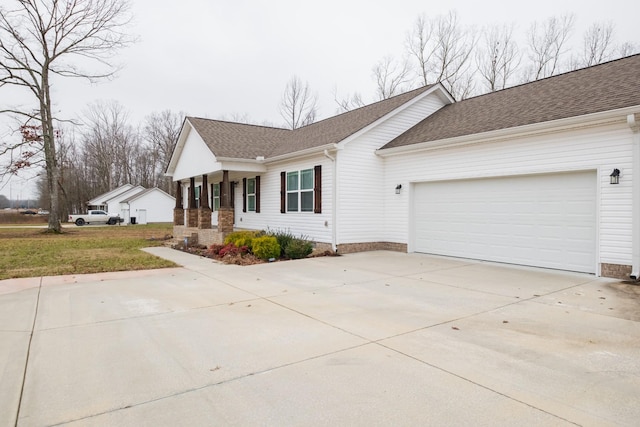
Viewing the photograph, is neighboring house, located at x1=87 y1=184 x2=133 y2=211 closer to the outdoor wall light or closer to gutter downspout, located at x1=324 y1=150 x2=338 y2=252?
gutter downspout, located at x1=324 y1=150 x2=338 y2=252

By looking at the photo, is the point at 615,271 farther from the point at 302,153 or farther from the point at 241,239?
the point at 241,239

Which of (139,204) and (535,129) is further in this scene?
(139,204)

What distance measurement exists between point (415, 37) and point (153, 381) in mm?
28325

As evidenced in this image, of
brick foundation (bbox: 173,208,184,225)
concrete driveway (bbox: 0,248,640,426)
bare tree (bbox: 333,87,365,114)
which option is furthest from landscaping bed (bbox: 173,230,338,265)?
bare tree (bbox: 333,87,365,114)

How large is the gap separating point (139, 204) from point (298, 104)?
22013mm

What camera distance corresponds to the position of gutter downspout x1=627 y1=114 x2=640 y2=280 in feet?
23.0

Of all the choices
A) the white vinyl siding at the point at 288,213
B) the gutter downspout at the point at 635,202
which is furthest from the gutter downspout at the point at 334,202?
the gutter downspout at the point at 635,202

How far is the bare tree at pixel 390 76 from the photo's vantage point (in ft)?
89.3

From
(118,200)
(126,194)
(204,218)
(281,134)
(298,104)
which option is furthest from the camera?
(126,194)

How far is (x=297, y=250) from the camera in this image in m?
11.0

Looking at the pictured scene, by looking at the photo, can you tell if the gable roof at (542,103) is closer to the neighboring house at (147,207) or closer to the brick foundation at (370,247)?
the brick foundation at (370,247)

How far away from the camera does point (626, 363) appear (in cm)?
350

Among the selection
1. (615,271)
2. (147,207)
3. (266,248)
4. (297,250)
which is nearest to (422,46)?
(297,250)

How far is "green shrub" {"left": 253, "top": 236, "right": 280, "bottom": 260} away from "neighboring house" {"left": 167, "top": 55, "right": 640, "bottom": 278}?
176 cm
